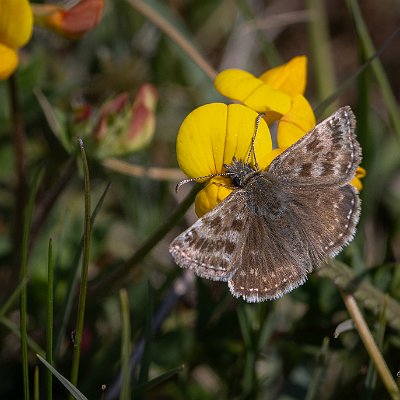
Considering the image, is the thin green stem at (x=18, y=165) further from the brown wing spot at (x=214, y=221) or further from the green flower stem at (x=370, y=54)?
the green flower stem at (x=370, y=54)

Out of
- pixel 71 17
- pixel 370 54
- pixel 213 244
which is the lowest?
pixel 370 54

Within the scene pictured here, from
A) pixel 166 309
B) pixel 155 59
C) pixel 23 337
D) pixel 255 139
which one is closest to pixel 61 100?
pixel 155 59

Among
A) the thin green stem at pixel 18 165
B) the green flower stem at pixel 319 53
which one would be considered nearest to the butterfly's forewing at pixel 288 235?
the thin green stem at pixel 18 165

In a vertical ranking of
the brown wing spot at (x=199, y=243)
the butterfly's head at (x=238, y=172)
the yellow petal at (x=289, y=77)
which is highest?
the yellow petal at (x=289, y=77)

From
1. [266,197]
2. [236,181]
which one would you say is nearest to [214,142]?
[236,181]

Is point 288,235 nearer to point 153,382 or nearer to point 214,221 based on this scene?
point 214,221

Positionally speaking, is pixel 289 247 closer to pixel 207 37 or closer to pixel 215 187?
pixel 215 187

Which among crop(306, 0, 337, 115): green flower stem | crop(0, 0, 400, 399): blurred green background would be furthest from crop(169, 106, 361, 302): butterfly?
crop(306, 0, 337, 115): green flower stem
